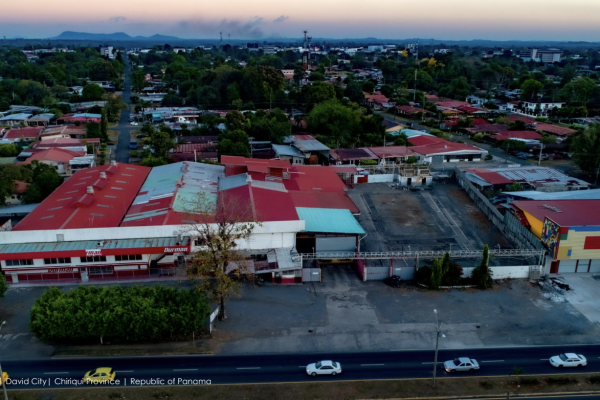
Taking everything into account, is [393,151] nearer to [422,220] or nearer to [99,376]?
[422,220]

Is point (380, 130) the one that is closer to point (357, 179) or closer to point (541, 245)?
point (357, 179)

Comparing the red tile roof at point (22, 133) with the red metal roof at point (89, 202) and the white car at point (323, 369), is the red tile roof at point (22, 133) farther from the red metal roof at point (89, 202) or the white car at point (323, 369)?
the white car at point (323, 369)

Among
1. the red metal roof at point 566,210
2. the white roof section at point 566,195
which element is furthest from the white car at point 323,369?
the white roof section at point 566,195

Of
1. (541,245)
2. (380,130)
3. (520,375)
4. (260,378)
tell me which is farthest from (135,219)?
(380,130)

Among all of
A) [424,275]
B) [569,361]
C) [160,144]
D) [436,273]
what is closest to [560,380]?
[569,361]

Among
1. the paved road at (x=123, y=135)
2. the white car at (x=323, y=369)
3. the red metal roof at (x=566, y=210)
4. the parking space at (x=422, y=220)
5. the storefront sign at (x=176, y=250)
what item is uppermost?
the red metal roof at (x=566, y=210)

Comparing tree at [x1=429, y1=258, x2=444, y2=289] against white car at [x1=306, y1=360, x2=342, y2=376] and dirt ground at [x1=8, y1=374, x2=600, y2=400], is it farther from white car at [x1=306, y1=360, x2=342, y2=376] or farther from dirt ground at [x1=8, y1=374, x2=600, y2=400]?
white car at [x1=306, y1=360, x2=342, y2=376]
